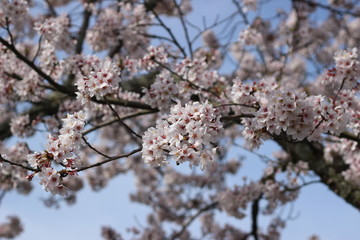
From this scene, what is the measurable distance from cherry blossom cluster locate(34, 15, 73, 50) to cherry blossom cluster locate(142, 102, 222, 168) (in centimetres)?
277

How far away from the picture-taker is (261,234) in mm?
9008

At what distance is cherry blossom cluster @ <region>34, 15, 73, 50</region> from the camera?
4.63 m

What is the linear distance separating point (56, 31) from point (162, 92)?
6.34 feet

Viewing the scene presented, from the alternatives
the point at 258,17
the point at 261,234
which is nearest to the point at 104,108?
the point at 258,17

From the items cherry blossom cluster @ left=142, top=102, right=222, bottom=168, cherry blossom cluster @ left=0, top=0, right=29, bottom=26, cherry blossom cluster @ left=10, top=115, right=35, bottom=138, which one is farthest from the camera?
cherry blossom cluster @ left=10, top=115, right=35, bottom=138

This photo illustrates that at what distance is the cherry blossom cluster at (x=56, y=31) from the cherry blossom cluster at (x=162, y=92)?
5.87ft

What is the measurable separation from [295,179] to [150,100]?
3336 mm

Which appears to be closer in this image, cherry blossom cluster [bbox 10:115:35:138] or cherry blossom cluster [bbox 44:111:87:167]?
cherry blossom cluster [bbox 44:111:87:167]

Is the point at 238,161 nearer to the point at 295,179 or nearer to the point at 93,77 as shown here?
the point at 295,179

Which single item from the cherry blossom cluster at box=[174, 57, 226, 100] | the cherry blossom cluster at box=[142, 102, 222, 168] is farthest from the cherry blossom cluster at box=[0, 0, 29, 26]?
the cherry blossom cluster at box=[142, 102, 222, 168]

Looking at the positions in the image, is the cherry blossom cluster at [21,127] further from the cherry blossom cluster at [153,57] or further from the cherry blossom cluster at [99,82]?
the cherry blossom cluster at [99,82]

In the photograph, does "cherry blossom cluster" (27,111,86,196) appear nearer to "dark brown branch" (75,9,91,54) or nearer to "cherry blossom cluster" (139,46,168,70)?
"cherry blossom cluster" (139,46,168,70)

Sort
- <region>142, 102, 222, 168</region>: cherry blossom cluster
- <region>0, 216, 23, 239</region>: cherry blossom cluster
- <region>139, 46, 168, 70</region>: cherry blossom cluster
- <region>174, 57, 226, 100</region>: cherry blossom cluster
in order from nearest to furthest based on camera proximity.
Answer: <region>142, 102, 222, 168</region>: cherry blossom cluster
<region>139, 46, 168, 70</region>: cherry blossom cluster
<region>174, 57, 226, 100</region>: cherry blossom cluster
<region>0, 216, 23, 239</region>: cherry blossom cluster

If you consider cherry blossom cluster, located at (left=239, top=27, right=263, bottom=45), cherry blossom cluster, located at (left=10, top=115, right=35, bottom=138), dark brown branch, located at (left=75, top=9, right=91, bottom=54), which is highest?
dark brown branch, located at (left=75, top=9, right=91, bottom=54)
